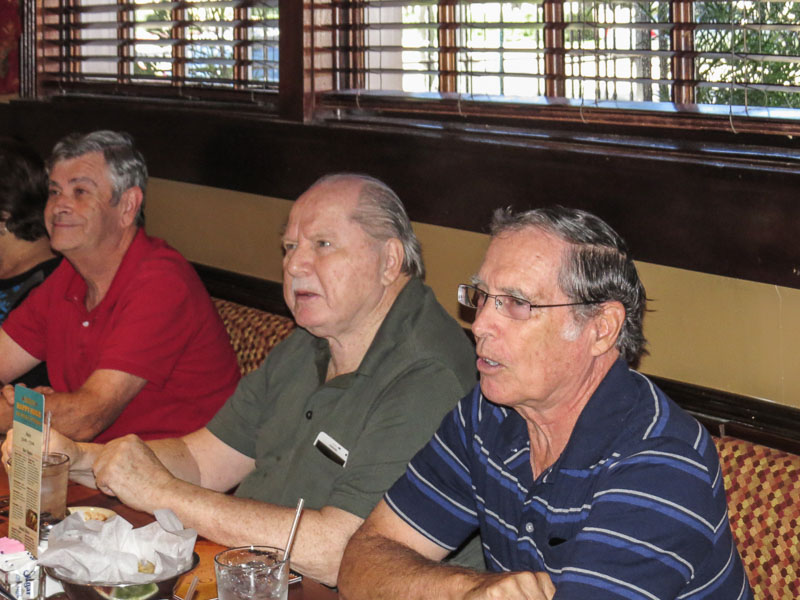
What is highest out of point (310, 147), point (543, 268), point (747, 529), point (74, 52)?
point (74, 52)

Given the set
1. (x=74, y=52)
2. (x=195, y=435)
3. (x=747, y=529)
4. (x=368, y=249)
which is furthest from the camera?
(x=74, y=52)

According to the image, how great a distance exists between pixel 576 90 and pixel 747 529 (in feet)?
3.72

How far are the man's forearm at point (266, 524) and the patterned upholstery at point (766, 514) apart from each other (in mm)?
703

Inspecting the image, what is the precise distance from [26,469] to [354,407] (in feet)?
2.17

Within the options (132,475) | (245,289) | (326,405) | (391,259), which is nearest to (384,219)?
(391,259)

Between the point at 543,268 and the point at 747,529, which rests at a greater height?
the point at 543,268

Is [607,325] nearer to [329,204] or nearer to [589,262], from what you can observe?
[589,262]

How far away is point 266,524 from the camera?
201 centimetres

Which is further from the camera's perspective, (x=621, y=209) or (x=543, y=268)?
(x=621, y=209)

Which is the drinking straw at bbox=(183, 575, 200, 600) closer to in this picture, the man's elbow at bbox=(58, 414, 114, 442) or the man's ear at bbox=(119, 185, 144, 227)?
the man's elbow at bbox=(58, 414, 114, 442)

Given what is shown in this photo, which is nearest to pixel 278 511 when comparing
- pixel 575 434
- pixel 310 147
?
pixel 575 434

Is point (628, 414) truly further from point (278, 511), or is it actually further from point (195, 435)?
point (195, 435)

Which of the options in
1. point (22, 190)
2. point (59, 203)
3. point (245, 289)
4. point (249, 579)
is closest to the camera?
point (249, 579)

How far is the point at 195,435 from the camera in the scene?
8.17 ft
